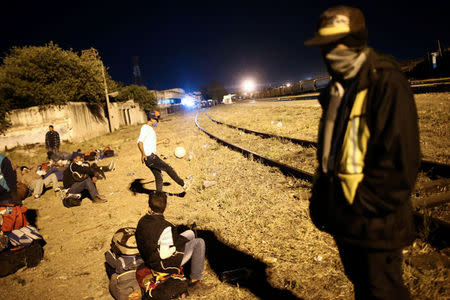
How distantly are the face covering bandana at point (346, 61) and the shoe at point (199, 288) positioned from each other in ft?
9.63

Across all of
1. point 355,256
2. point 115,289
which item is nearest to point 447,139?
point 355,256

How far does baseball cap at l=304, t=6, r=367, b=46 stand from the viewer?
133cm

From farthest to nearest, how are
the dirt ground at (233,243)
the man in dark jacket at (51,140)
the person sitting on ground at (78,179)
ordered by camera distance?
the man in dark jacket at (51,140) < the person sitting on ground at (78,179) < the dirt ground at (233,243)

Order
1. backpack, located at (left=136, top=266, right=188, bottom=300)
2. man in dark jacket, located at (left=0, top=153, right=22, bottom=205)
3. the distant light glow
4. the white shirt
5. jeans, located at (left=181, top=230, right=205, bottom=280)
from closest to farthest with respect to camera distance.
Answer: backpack, located at (left=136, top=266, right=188, bottom=300)
jeans, located at (left=181, top=230, right=205, bottom=280)
man in dark jacket, located at (left=0, top=153, right=22, bottom=205)
the white shirt
the distant light glow

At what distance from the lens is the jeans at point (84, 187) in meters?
6.97

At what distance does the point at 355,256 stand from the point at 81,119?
71.2 feet

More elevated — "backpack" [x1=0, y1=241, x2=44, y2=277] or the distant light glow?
the distant light glow

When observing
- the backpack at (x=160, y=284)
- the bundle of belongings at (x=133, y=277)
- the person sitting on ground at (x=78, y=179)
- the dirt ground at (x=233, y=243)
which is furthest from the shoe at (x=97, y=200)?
the backpack at (x=160, y=284)

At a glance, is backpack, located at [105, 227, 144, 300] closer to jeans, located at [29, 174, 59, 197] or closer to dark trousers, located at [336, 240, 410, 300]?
dark trousers, located at [336, 240, 410, 300]

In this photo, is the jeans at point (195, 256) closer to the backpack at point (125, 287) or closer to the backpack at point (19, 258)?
the backpack at point (125, 287)

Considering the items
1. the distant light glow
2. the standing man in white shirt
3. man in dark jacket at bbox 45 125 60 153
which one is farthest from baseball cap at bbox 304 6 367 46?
the distant light glow

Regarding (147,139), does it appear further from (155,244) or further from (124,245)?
(155,244)

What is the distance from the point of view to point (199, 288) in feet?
10.7

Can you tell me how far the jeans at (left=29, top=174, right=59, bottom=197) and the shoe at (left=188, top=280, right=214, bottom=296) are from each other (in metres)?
7.35
